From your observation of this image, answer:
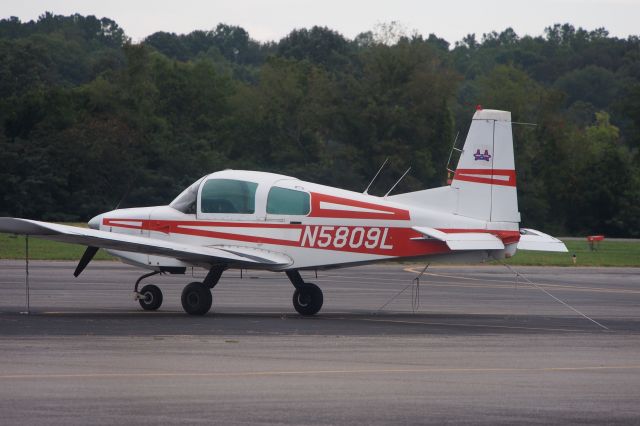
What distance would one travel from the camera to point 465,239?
704 inches

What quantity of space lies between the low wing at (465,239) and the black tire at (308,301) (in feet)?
6.59

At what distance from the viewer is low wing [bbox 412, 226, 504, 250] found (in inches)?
698

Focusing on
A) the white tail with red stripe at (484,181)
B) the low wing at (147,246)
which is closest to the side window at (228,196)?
the low wing at (147,246)

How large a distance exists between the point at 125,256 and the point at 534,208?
187 ft

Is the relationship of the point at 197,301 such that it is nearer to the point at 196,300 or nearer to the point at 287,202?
the point at 196,300

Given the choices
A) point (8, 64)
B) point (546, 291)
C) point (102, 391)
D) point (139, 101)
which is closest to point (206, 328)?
point (102, 391)

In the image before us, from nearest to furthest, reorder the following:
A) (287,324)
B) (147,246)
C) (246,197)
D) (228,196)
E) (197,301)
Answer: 1. (287,324)
2. (147,246)
3. (197,301)
4. (246,197)
5. (228,196)

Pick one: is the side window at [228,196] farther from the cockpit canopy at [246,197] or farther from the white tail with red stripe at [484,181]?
the white tail with red stripe at [484,181]

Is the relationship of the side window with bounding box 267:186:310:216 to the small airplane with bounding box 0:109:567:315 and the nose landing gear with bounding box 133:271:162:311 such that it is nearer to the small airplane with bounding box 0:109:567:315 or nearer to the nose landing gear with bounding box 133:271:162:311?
the small airplane with bounding box 0:109:567:315

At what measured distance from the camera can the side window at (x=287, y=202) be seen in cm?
1850

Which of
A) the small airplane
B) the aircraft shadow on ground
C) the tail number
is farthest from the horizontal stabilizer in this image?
the tail number

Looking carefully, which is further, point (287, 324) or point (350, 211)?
point (350, 211)

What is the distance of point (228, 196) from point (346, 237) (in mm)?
2074

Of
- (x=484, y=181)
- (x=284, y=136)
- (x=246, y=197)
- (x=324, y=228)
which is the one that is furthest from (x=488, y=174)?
(x=284, y=136)
